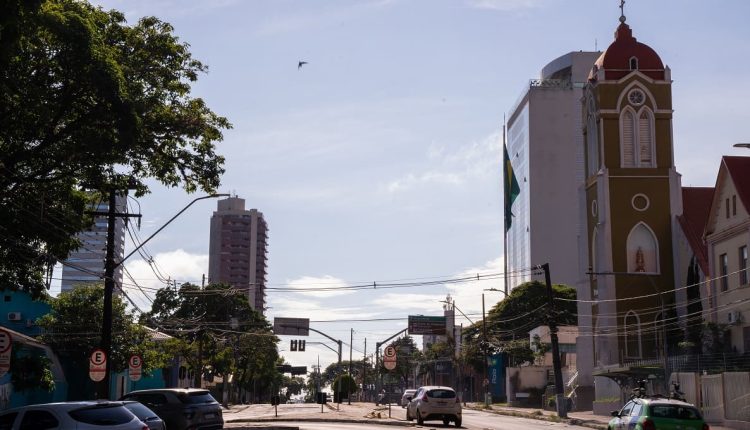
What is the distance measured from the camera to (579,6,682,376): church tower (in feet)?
203

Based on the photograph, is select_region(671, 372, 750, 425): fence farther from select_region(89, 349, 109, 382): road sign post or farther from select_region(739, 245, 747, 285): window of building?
select_region(89, 349, 109, 382): road sign post

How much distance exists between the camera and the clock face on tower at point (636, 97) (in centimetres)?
→ 6475

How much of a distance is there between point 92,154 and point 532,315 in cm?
8196

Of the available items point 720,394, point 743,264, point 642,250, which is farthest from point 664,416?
point 642,250

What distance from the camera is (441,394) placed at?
3762 cm

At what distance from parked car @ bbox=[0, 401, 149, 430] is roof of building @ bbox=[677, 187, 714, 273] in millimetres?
46457

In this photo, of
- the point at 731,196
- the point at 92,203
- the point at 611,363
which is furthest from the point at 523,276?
the point at 92,203

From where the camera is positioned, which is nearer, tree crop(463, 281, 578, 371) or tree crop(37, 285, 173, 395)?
tree crop(37, 285, 173, 395)

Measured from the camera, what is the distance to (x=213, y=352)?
285 feet

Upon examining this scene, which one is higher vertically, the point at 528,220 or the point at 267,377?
the point at 528,220

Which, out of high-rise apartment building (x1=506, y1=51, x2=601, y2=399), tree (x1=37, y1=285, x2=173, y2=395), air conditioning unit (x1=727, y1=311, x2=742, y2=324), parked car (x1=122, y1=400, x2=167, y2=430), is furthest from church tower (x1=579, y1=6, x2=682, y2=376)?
high-rise apartment building (x1=506, y1=51, x2=601, y2=399)

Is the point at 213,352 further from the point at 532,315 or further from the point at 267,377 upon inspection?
the point at 267,377

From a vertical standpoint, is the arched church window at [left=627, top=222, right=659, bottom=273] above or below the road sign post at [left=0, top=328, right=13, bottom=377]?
above

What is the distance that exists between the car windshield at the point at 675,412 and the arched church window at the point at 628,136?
44893mm
